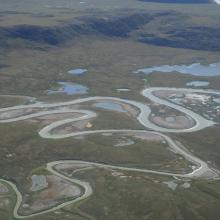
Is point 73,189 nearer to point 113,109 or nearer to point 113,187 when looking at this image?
point 113,187

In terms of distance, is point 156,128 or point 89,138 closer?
point 89,138

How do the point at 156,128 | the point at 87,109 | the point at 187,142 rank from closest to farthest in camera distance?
the point at 187,142 → the point at 156,128 → the point at 87,109

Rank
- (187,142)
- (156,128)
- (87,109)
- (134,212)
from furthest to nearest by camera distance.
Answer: (87,109)
(156,128)
(187,142)
(134,212)

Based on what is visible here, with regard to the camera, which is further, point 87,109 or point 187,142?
point 87,109

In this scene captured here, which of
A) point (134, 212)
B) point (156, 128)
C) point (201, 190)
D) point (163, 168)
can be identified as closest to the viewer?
point (134, 212)

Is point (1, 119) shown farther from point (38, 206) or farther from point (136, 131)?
point (38, 206)

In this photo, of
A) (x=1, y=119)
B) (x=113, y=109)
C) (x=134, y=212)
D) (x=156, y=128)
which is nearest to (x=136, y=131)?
(x=156, y=128)

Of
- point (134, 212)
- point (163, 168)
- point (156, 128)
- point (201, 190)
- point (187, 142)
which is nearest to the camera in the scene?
point (134, 212)

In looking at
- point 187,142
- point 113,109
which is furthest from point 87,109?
point 187,142
